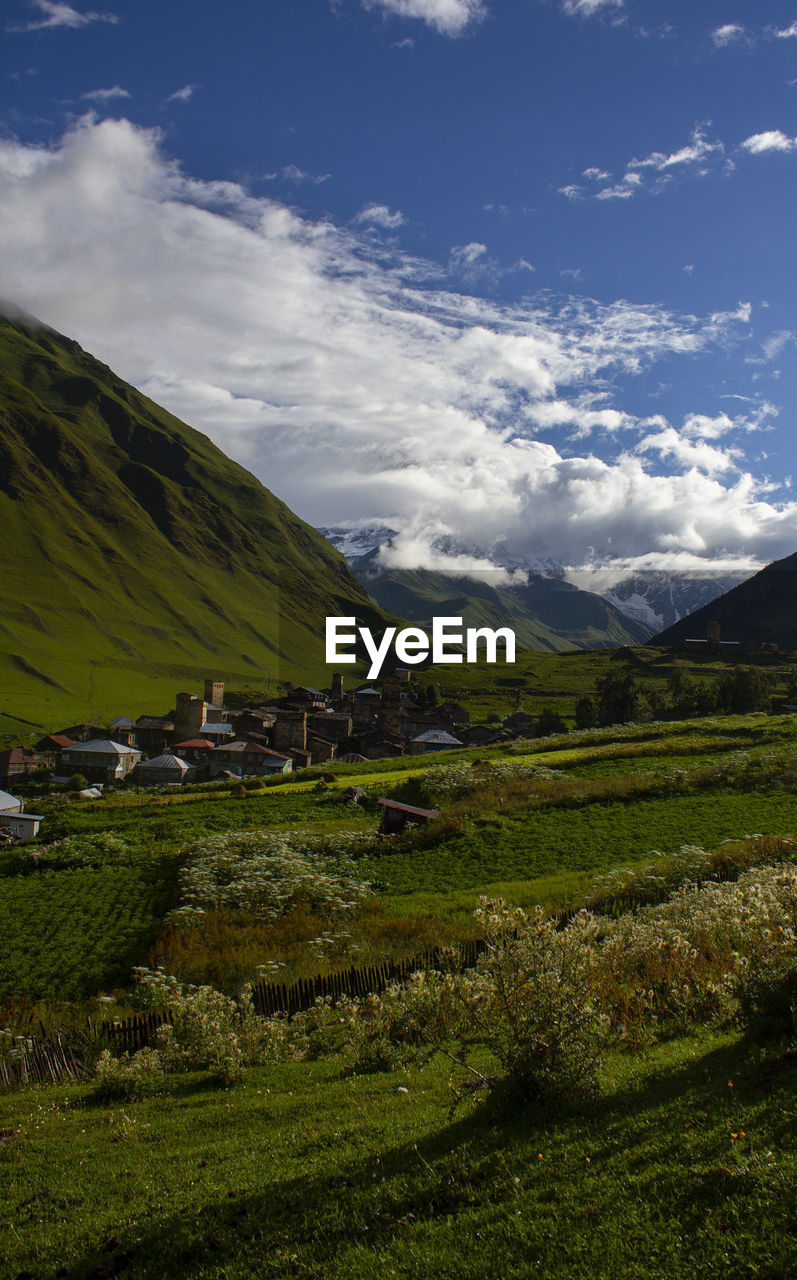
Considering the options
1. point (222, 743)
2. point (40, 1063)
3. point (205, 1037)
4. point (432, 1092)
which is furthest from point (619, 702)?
point (432, 1092)

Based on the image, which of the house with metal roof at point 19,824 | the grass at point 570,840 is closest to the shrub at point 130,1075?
the grass at point 570,840

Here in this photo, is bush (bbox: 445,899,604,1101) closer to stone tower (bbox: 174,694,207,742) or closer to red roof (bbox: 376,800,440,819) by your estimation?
red roof (bbox: 376,800,440,819)

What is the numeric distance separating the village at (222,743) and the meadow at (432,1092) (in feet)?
158

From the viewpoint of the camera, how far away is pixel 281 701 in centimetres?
14875

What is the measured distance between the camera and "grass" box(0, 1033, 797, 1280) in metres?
6.29

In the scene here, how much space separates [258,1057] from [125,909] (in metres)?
19.1

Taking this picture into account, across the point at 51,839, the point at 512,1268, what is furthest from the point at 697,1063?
the point at 51,839

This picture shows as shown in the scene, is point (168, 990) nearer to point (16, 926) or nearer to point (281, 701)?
point (16, 926)

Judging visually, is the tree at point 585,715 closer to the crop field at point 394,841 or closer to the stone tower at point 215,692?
the crop field at point 394,841

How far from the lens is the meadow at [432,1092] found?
22.1 feet

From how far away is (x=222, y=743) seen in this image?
389 ft

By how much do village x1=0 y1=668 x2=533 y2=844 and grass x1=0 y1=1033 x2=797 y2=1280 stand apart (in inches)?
2419

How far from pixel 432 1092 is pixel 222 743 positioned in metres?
112

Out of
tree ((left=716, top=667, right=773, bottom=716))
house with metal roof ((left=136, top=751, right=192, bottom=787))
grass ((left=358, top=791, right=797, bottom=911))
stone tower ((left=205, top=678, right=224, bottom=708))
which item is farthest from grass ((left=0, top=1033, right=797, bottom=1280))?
stone tower ((left=205, top=678, right=224, bottom=708))
